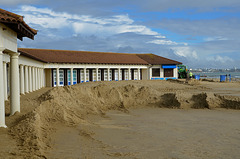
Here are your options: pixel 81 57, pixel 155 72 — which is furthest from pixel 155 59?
pixel 81 57

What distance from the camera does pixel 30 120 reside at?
9.11 meters

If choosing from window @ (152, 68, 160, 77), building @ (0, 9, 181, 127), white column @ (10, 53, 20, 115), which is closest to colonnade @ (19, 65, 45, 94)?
building @ (0, 9, 181, 127)

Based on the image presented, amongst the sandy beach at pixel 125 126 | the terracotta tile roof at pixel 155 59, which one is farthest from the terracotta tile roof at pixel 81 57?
the sandy beach at pixel 125 126

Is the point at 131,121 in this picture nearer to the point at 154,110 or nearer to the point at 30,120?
the point at 154,110

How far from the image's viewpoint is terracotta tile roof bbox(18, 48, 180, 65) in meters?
35.8

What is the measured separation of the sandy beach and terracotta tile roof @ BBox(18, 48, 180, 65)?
17532mm

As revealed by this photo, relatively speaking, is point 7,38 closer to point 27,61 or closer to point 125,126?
point 125,126

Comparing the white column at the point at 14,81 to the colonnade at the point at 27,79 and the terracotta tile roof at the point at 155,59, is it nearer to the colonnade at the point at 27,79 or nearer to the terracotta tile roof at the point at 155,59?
the colonnade at the point at 27,79

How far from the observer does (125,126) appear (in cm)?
1246

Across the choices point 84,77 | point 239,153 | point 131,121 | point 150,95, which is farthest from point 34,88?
point 239,153

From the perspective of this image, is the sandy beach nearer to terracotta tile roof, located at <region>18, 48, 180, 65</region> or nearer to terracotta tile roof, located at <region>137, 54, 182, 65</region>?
terracotta tile roof, located at <region>18, 48, 180, 65</region>

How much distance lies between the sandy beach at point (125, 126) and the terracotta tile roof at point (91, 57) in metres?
17.5

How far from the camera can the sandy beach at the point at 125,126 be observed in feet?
26.3

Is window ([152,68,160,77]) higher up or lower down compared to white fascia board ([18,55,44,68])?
lower down
